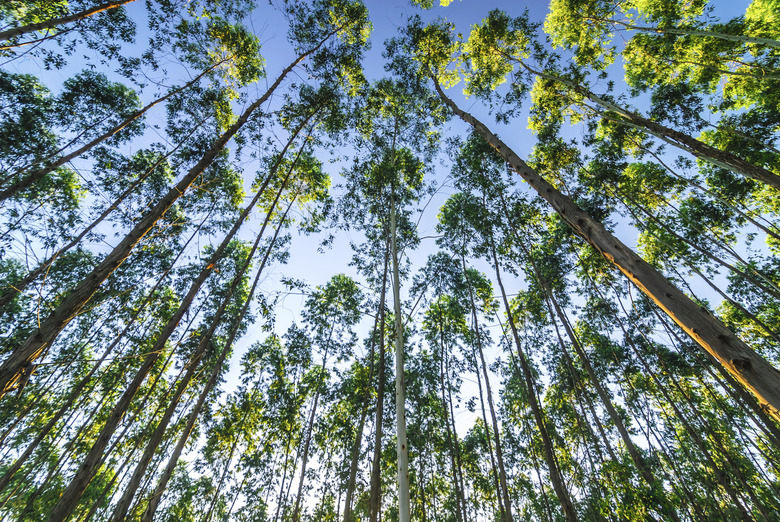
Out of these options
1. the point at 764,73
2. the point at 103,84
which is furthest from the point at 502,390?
the point at 103,84

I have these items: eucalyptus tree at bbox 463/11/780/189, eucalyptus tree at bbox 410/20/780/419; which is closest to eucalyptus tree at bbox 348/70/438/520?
eucalyptus tree at bbox 463/11/780/189

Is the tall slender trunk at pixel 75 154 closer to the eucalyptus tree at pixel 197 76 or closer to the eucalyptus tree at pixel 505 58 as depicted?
the eucalyptus tree at pixel 197 76

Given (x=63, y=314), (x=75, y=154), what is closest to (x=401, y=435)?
(x=63, y=314)

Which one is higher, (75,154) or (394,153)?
(394,153)

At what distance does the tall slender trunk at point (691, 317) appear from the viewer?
1470 mm

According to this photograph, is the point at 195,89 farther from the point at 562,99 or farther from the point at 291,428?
the point at 291,428

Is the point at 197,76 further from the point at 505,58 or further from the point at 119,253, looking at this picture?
the point at 505,58

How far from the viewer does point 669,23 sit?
8664mm

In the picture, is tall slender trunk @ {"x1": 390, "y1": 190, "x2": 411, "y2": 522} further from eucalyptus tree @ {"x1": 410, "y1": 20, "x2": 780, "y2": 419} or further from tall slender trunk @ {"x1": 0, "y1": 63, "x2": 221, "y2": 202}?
tall slender trunk @ {"x1": 0, "y1": 63, "x2": 221, "y2": 202}

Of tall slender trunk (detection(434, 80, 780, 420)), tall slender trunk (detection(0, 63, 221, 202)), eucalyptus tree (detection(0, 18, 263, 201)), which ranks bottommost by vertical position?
tall slender trunk (detection(434, 80, 780, 420))

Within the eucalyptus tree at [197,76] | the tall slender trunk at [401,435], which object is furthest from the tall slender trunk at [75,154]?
the tall slender trunk at [401,435]

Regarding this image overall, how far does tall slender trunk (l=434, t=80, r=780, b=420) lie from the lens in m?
1.47

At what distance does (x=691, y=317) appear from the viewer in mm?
1832

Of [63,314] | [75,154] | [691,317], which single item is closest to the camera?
[691,317]
